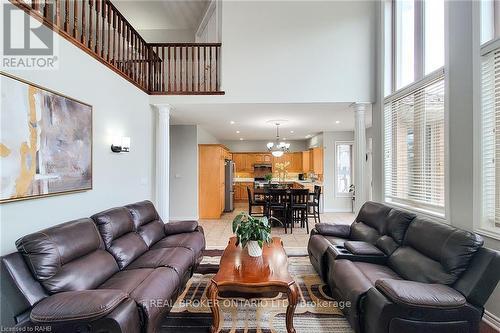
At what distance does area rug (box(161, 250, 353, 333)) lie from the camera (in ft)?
7.38

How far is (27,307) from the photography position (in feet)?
5.27

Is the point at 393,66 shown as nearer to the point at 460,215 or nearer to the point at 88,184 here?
the point at 460,215

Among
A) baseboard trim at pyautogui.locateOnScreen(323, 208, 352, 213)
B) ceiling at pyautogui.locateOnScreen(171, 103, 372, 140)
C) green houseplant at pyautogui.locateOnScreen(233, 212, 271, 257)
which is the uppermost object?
ceiling at pyautogui.locateOnScreen(171, 103, 372, 140)

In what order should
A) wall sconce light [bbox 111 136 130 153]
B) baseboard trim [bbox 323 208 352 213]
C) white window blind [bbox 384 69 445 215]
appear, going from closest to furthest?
1. white window blind [bbox 384 69 445 215]
2. wall sconce light [bbox 111 136 130 153]
3. baseboard trim [bbox 323 208 352 213]

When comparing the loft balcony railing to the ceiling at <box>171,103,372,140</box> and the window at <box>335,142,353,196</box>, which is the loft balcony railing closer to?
the ceiling at <box>171,103,372,140</box>

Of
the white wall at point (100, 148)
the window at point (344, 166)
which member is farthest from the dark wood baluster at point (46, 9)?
the window at point (344, 166)

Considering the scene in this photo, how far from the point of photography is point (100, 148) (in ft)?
10.0

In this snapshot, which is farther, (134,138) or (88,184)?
(134,138)

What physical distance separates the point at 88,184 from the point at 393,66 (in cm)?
478

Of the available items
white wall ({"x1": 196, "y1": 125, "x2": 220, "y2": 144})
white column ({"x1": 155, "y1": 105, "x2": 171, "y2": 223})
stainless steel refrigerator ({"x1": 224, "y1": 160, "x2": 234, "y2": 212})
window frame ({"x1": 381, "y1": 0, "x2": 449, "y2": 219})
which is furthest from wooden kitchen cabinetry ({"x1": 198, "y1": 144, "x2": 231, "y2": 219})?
window frame ({"x1": 381, "y1": 0, "x2": 449, "y2": 219})

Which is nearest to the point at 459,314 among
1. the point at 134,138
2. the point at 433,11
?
the point at 433,11

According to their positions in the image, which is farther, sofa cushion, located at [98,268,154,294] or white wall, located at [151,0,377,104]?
white wall, located at [151,0,377,104]

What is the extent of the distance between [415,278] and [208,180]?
547 cm

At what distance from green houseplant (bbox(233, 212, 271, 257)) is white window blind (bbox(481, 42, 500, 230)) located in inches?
80.4
